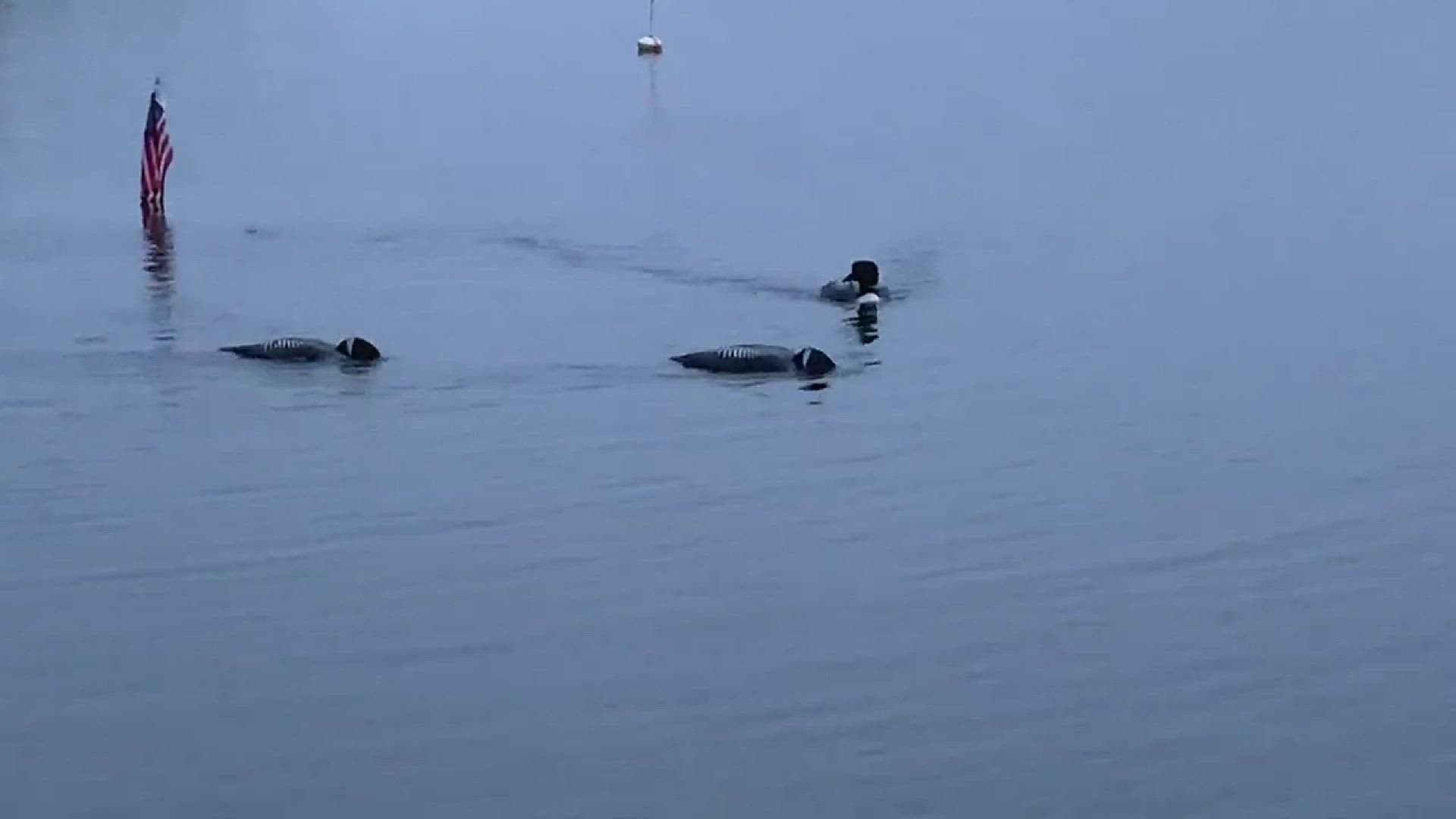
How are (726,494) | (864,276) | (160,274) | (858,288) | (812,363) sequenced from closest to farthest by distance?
(726,494), (812,363), (858,288), (864,276), (160,274)

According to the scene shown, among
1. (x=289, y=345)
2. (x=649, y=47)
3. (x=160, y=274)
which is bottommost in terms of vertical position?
(x=289, y=345)

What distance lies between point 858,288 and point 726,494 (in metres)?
10.5

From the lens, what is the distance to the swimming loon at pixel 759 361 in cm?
2722

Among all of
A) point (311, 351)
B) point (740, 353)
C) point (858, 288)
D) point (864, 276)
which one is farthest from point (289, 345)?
point (864, 276)

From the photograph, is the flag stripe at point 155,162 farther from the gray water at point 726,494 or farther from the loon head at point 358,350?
the loon head at point 358,350

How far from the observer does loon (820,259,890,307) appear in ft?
105

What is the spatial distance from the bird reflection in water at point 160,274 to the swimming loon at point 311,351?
4.89ft

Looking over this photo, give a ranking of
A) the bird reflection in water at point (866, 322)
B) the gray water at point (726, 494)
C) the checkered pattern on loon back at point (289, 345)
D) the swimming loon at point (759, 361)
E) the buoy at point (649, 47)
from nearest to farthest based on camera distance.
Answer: the gray water at point (726, 494) < the checkered pattern on loon back at point (289, 345) < the swimming loon at point (759, 361) < the bird reflection in water at point (866, 322) < the buoy at point (649, 47)

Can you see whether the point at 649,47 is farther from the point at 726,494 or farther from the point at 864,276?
the point at 726,494

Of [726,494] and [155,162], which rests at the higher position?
[155,162]

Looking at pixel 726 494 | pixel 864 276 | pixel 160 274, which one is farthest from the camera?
pixel 160 274

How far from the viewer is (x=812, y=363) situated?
89.7 feet

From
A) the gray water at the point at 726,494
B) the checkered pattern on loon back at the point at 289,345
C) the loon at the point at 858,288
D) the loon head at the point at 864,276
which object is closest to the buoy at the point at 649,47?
the gray water at the point at 726,494

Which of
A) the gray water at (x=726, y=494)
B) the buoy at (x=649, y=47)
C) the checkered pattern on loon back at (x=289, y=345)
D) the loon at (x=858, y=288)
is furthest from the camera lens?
the buoy at (x=649, y=47)
